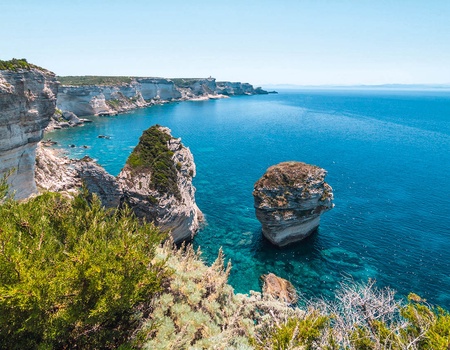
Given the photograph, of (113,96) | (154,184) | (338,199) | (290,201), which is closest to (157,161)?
(154,184)

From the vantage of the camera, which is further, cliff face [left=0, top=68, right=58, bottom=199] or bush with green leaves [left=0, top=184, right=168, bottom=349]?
cliff face [left=0, top=68, right=58, bottom=199]

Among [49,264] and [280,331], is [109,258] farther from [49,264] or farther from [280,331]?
[280,331]

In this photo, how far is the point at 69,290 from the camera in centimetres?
839

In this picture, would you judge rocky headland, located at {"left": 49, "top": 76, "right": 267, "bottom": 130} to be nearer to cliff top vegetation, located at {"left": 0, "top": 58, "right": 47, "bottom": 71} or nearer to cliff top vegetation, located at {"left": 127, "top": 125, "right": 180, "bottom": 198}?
cliff top vegetation, located at {"left": 0, "top": 58, "right": 47, "bottom": 71}

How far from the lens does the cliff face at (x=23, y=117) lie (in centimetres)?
3111

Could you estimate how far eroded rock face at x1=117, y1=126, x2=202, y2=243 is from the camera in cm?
3156

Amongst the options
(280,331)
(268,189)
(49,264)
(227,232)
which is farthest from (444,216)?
(49,264)

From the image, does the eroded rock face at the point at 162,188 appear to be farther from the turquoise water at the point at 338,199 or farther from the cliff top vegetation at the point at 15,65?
the cliff top vegetation at the point at 15,65

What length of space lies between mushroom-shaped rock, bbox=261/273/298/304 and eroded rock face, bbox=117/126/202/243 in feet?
37.9

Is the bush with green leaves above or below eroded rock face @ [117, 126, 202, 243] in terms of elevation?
above

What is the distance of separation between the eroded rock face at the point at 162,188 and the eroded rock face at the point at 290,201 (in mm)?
9617

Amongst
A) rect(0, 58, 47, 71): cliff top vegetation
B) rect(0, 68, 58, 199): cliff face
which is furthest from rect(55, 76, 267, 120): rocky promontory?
rect(0, 68, 58, 199): cliff face

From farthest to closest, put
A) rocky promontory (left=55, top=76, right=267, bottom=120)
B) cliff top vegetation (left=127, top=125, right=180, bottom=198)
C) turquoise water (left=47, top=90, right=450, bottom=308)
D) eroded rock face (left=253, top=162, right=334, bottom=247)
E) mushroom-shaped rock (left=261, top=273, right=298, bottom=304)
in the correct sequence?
rocky promontory (left=55, top=76, right=267, bottom=120)
eroded rock face (left=253, top=162, right=334, bottom=247)
cliff top vegetation (left=127, top=125, right=180, bottom=198)
turquoise water (left=47, top=90, right=450, bottom=308)
mushroom-shaped rock (left=261, top=273, right=298, bottom=304)

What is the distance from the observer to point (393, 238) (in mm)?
36625
